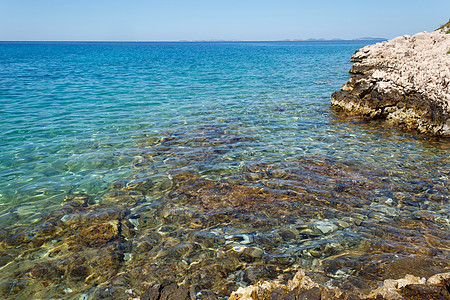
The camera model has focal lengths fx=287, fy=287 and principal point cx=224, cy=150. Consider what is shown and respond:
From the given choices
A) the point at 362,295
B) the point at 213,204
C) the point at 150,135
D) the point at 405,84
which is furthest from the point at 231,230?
the point at 405,84

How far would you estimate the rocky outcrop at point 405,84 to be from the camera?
12.3 m

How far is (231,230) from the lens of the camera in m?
6.02

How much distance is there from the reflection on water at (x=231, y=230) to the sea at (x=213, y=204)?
31 mm

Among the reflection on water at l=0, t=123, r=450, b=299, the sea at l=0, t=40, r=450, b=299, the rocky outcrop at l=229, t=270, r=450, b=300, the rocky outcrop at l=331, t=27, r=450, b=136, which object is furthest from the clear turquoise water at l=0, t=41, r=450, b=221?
the rocky outcrop at l=229, t=270, r=450, b=300

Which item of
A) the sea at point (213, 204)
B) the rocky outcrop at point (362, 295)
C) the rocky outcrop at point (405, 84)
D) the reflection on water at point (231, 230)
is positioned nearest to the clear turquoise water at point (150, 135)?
the sea at point (213, 204)

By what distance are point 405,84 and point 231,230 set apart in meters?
12.6

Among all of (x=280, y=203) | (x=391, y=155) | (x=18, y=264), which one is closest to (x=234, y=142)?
(x=280, y=203)

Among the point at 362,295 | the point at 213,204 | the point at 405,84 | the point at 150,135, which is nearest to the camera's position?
the point at 362,295

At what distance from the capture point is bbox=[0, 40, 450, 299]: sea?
16.0 ft

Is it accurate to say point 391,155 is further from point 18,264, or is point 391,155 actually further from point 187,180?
point 18,264

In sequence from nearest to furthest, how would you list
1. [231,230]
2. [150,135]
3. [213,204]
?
[231,230]
[213,204]
[150,135]

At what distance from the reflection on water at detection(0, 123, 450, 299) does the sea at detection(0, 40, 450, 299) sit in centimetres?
3

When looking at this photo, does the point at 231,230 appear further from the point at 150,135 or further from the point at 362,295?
the point at 150,135

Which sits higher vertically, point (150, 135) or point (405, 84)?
point (405, 84)
